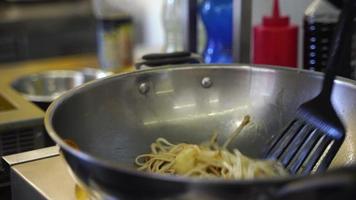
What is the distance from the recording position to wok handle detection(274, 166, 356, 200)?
0.40 m

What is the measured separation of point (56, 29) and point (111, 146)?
168cm

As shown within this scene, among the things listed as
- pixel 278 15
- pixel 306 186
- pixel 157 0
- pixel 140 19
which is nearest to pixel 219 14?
pixel 278 15

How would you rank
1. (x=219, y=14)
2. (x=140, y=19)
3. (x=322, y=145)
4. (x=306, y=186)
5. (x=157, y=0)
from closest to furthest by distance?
(x=306, y=186)
(x=322, y=145)
(x=219, y=14)
(x=157, y=0)
(x=140, y=19)

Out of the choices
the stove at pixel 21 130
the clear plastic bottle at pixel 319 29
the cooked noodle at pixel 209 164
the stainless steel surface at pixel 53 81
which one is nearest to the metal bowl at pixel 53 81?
the stainless steel surface at pixel 53 81

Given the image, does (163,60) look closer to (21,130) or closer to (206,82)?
(206,82)

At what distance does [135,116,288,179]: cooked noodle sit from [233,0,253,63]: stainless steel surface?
272mm

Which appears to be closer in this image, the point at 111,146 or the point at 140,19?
the point at 111,146

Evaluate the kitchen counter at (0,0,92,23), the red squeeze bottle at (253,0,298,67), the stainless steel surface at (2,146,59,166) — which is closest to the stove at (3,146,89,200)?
the stainless steel surface at (2,146,59,166)

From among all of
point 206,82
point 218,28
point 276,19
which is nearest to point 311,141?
point 206,82

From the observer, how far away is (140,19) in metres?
2.36

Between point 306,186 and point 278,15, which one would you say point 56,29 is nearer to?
point 278,15

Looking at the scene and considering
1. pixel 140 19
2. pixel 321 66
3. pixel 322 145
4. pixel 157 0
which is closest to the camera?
pixel 322 145

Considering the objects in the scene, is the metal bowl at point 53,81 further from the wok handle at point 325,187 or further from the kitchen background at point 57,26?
the wok handle at point 325,187

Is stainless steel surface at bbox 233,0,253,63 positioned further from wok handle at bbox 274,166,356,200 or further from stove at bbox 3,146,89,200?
wok handle at bbox 274,166,356,200
